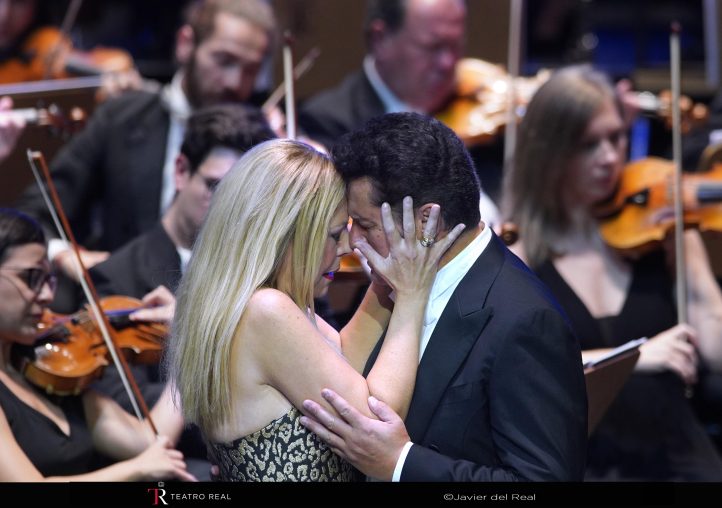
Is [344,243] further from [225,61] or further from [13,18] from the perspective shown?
[13,18]

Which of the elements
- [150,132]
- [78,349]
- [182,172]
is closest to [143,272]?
[182,172]

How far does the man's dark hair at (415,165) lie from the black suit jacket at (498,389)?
0.13 m

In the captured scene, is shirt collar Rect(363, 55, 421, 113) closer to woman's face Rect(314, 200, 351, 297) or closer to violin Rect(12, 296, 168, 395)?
violin Rect(12, 296, 168, 395)

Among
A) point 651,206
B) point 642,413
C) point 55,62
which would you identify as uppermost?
point 55,62

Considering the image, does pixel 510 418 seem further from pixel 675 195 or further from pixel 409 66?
pixel 409 66

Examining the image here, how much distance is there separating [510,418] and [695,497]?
2.93ft

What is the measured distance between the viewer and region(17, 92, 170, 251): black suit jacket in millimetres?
3623

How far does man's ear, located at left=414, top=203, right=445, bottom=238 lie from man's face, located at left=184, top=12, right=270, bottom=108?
172cm

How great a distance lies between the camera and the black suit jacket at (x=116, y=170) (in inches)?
143

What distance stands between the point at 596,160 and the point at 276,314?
1436 mm

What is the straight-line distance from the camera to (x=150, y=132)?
12.2ft

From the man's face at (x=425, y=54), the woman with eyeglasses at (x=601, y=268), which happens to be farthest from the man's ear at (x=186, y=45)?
the woman with eyeglasses at (x=601, y=268)

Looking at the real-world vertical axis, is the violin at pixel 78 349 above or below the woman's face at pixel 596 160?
below

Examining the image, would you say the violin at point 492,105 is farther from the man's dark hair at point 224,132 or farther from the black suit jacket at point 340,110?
the man's dark hair at point 224,132
